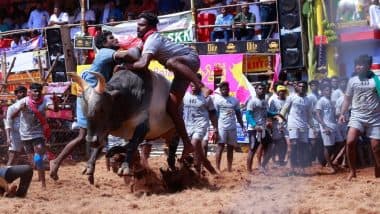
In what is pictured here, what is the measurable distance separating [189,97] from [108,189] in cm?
279

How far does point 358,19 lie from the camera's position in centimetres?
482

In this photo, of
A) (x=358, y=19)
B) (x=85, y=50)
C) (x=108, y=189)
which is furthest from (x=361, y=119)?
(x=85, y=50)

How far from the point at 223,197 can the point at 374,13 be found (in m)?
2.88

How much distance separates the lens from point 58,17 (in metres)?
19.1

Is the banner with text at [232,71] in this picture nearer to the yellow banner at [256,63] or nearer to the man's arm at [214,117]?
the yellow banner at [256,63]

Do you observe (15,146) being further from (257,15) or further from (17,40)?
(17,40)

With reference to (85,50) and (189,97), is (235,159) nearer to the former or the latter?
(189,97)

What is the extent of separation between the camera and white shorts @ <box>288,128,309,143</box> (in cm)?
1241

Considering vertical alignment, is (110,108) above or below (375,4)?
below

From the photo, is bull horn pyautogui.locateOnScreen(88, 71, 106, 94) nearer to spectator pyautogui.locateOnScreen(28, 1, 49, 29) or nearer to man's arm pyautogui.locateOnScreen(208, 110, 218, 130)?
man's arm pyautogui.locateOnScreen(208, 110, 218, 130)

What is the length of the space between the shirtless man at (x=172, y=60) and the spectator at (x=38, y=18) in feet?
36.7

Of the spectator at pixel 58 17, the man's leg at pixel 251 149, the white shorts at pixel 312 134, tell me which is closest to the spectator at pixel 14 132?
the man's leg at pixel 251 149

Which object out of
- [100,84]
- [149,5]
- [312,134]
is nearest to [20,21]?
[149,5]

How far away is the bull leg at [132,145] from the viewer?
841cm
